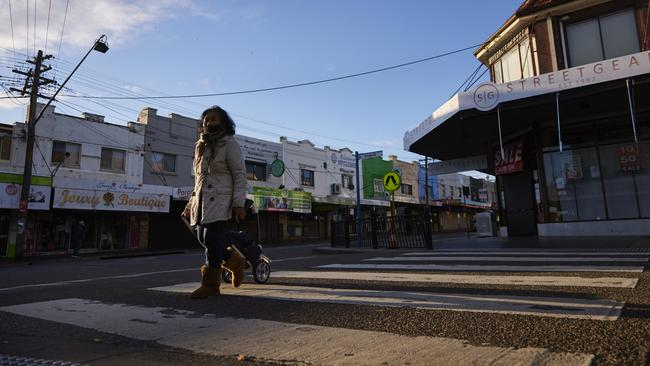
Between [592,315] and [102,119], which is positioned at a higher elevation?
[102,119]

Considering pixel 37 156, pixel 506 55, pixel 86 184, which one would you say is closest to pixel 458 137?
pixel 506 55

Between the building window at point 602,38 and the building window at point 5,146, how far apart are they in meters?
24.4

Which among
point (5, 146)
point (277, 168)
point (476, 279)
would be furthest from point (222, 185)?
point (277, 168)

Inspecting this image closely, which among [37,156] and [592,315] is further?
[37,156]

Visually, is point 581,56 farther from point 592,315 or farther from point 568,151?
point 592,315

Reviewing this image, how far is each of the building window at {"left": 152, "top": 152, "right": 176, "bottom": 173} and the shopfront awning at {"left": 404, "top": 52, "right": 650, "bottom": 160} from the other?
52.7 feet

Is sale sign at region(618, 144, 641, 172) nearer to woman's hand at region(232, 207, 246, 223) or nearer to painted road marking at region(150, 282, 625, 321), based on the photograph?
painted road marking at region(150, 282, 625, 321)

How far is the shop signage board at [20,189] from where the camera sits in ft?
67.3

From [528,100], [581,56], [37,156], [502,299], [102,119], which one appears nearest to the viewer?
[502,299]

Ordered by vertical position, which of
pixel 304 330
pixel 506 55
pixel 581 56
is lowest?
pixel 304 330

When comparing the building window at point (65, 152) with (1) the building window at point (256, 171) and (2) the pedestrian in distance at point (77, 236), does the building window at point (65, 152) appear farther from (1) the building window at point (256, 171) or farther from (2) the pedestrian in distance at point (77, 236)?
(1) the building window at point (256, 171)

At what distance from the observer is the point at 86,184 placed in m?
23.0

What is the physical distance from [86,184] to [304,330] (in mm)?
23227

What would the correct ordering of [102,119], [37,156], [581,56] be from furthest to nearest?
[102,119], [37,156], [581,56]
